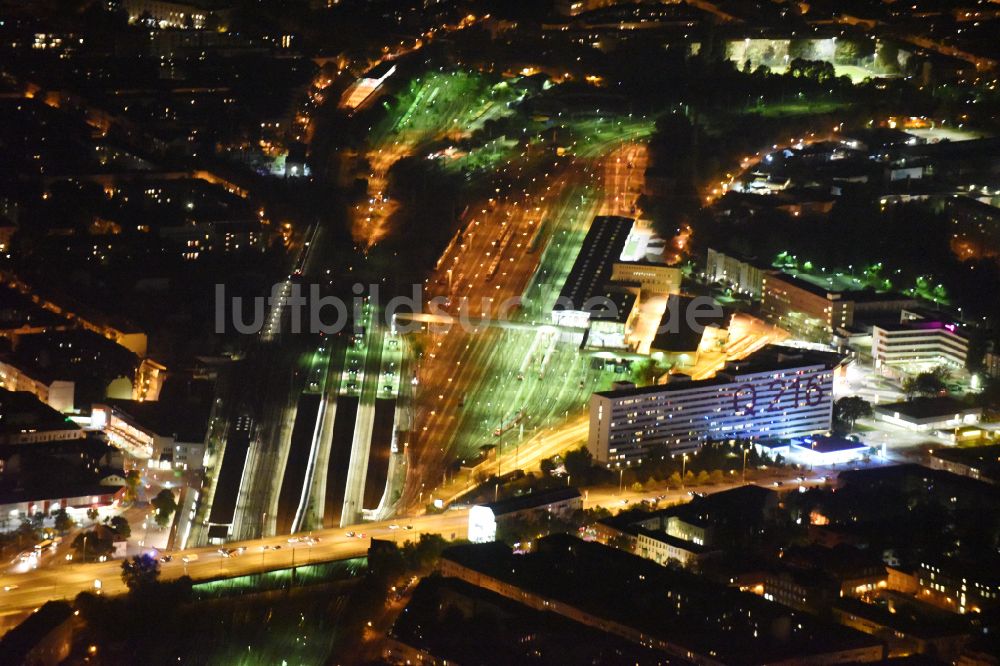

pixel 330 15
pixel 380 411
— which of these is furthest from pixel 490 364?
pixel 330 15

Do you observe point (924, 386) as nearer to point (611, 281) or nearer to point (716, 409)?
point (716, 409)

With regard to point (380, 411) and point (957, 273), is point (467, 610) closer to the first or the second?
point (380, 411)

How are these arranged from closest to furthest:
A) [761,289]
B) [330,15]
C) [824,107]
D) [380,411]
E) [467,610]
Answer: [467,610]
[380,411]
[761,289]
[824,107]
[330,15]

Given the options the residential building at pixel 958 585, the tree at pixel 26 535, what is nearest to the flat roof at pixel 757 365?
the residential building at pixel 958 585

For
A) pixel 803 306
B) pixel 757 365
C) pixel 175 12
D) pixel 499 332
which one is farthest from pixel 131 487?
pixel 175 12

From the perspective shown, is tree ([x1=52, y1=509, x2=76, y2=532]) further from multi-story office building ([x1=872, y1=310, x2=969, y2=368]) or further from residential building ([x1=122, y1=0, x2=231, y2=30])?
residential building ([x1=122, y1=0, x2=231, y2=30])

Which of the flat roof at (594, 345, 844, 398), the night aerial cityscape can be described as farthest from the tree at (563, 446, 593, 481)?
the flat roof at (594, 345, 844, 398)
